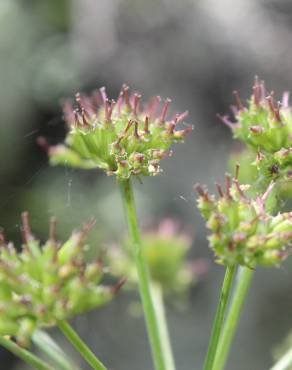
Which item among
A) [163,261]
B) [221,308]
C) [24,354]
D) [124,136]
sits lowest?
A: [221,308]

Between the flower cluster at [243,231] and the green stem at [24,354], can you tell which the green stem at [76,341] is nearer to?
the green stem at [24,354]

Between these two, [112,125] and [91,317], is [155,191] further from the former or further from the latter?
[112,125]

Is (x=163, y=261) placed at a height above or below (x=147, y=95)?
below

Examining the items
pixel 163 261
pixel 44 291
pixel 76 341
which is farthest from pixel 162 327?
pixel 44 291

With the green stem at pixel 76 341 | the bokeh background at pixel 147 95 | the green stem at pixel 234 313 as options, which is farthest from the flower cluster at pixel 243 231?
the bokeh background at pixel 147 95

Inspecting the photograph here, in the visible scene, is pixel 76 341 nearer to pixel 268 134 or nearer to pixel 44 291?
pixel 44 291
